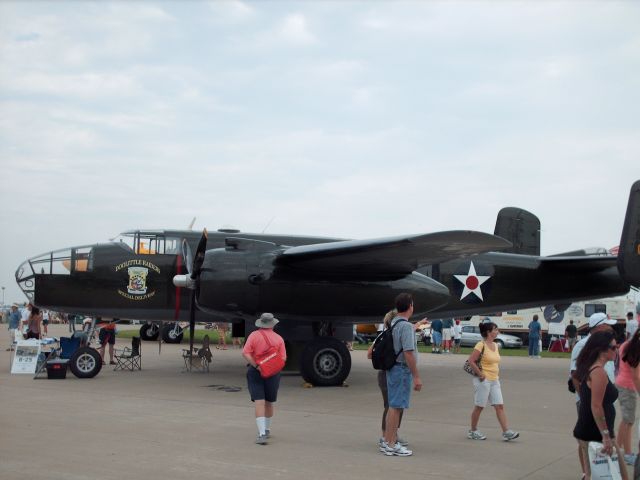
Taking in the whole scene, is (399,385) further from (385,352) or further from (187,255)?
(187,255)

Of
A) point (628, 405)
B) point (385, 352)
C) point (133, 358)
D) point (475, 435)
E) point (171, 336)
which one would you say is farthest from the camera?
point (171, 336)

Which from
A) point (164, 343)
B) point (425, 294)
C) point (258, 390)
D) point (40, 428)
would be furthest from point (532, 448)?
point (164, 343)

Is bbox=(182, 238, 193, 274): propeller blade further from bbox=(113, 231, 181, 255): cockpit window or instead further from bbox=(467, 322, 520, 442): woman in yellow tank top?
bbox=(467, 322, 520, 442): woman in yellow tank top

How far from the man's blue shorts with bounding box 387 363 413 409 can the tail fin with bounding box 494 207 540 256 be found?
42.4 ft

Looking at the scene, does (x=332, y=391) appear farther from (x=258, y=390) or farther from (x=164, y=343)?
(x=164, y=343)

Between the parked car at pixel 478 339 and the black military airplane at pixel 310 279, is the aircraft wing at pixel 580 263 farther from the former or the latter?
the parked car at pixel 478 339

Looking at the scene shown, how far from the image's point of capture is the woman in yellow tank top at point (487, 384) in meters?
8.25

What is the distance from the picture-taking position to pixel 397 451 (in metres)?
7.50

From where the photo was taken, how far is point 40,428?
8.59 meters

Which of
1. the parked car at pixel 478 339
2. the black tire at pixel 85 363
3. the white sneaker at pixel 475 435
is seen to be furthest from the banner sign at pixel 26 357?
the parked car at pixel 478 339

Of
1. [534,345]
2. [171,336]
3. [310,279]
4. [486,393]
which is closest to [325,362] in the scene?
[310,279]

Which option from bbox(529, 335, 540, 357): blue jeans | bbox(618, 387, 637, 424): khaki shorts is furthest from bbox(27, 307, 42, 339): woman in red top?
bbox(529, 335, 540, 357): blue jeans

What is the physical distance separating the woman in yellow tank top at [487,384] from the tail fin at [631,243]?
4675mm

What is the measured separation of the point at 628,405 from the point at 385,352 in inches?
96.1
